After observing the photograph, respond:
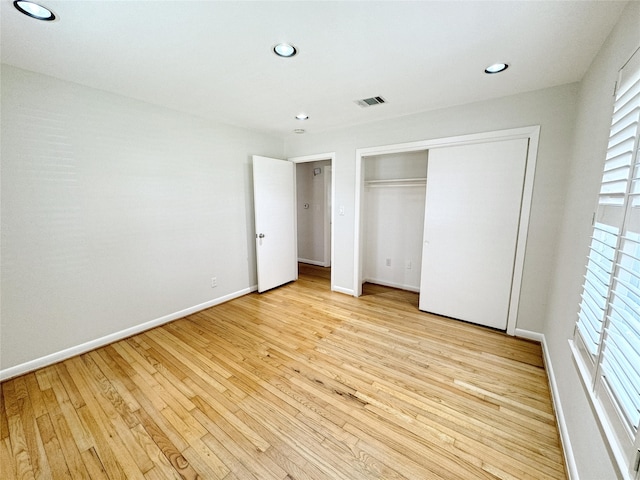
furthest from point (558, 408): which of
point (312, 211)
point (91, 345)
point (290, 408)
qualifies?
point (312, 211)

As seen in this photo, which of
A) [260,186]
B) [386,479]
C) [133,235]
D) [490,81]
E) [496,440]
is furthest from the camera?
[260,186]

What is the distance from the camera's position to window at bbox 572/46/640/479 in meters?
0.84

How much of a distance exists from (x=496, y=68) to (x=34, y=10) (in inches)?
116

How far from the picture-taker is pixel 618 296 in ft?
3.08

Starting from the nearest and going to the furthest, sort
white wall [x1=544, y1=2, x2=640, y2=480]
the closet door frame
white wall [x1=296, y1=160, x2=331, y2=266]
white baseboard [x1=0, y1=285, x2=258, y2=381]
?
white wall [x1=544, y1=2, x2=640, y2=480], white baseboard [x1=0, y1=285, x2=258, y2=381], the closet door frame, white wall [x1=296, y1=160, x2=331, y2=266]

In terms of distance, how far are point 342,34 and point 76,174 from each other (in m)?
2.46

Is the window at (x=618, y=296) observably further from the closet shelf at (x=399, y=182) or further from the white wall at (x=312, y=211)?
the white wall at (x=312, y=211)

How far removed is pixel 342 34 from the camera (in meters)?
1.52

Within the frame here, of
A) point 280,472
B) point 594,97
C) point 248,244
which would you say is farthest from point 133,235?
point 594,97

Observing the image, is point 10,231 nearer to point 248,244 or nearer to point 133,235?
point 133,235

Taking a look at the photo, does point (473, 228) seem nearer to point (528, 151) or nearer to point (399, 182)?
point (528, 151)

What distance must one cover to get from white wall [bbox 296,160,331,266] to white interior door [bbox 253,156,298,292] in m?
1.27

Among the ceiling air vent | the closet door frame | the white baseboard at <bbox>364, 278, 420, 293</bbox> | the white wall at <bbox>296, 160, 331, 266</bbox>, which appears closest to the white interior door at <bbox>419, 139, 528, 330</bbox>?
the closet door frame

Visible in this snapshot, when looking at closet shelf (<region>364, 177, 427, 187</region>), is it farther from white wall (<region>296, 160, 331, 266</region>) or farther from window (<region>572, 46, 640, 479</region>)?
window (<region>572, 46, 640, 479</region>)
